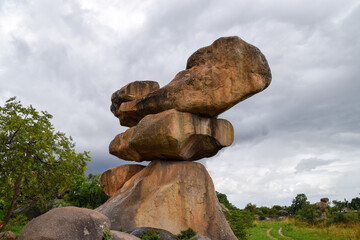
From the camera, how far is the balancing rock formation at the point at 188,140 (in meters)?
12.0

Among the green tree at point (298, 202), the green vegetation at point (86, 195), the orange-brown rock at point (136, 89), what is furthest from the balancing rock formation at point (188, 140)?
the green tree at point (298, 202)

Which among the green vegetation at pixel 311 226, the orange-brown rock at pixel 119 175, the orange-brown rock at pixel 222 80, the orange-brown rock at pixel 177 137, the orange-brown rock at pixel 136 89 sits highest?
the orange-brown rock at pixel 136 89

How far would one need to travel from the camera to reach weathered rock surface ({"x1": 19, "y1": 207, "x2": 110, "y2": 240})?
6992 millimetres

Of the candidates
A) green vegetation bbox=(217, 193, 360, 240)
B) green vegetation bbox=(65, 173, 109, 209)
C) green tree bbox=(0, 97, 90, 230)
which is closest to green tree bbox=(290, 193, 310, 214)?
green vegetation bbox=(217, 193, 360, 240)

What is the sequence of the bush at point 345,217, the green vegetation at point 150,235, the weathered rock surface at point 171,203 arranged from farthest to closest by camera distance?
the bush at point 345,217
the weathered rock surface at point 171,203
the green vegetation at point 150,235

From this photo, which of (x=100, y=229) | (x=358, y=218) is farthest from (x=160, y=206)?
(x=358, y=218)

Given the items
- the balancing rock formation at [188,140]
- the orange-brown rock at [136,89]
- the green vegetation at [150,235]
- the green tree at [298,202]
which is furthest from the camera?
the green tree at [298,202]

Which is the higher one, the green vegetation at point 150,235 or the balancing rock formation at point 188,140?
the balancing rock formation at point 188,140

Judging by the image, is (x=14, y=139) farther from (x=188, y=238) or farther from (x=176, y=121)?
(x=188, y=238)

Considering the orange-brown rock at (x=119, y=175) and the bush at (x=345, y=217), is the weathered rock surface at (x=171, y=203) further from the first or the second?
the bush at (x=345, y=217)

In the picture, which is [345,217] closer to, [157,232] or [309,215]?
[309,215]

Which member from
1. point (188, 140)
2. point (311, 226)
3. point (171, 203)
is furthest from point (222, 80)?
point (311, 226)

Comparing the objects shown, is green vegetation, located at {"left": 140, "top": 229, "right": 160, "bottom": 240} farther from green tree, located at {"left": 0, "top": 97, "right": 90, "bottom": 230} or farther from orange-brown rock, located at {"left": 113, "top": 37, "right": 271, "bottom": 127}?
green tree, located at {"left": 0, "top": 97, "right": 90, "bottom": 230}

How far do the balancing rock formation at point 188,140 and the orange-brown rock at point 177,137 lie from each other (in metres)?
0.04
